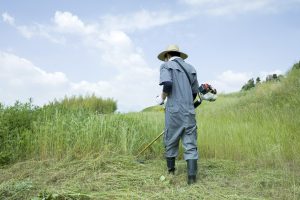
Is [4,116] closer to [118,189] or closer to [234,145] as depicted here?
[118,189]

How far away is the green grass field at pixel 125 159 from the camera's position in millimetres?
5160

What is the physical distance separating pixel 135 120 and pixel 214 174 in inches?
124

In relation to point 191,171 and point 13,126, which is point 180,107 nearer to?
point 191,171

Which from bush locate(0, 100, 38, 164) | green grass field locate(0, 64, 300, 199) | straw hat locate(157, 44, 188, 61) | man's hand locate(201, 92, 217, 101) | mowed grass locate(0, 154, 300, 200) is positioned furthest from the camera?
bush locate(0, 100, 38, 164)

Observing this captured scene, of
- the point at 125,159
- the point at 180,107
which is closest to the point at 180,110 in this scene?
the point at 180,107

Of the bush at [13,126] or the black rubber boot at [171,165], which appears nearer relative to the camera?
the black rubber boot at [171,165]

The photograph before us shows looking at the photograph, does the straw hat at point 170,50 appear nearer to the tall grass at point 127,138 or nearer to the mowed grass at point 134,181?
the mowed grass at point 134,181

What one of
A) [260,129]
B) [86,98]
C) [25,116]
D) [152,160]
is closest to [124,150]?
[152,160]

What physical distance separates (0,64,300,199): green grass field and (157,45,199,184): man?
40 centimetres

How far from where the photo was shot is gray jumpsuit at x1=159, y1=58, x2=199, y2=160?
5.48 m

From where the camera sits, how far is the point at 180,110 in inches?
216

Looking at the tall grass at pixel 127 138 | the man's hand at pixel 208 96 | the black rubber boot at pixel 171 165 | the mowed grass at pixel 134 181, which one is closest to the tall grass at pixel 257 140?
the tall grass at pixel 127 138

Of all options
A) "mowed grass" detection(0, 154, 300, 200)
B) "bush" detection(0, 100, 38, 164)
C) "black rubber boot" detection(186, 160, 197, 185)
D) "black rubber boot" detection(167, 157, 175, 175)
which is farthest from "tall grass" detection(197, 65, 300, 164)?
"bush" detection(0, 100, 38, 164)

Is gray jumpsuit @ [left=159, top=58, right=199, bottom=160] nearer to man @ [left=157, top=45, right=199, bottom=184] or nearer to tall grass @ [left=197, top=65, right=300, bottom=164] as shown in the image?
man @ [left=157, top=45, right=199, bottom=184]
